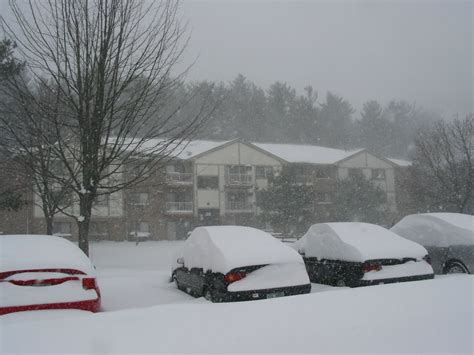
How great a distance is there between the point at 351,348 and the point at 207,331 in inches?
39.4

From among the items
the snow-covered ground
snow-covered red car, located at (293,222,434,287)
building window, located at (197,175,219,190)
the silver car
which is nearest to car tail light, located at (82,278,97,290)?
the snow-covered ground

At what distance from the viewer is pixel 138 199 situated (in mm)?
37438

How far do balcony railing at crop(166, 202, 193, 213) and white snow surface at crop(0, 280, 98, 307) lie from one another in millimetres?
35178

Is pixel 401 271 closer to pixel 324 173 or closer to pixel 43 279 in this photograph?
pixel 43 279

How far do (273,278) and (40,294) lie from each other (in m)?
3.09

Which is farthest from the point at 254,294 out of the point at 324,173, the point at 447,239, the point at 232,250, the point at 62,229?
the point at 324,173

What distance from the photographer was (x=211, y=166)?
4309cm

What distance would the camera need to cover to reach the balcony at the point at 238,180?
43.3 metres

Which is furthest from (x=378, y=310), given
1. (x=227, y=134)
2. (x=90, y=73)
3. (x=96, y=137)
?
(x=227, y=134)

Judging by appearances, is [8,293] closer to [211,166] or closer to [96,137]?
[96,137]

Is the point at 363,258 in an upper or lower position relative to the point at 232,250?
lower

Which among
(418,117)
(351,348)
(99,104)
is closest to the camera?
(351,348)

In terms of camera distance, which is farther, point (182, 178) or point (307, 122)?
point (307, 122)

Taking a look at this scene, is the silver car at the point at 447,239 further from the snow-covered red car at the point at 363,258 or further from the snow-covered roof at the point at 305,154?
the snow-covered roof at the point at 305,154
